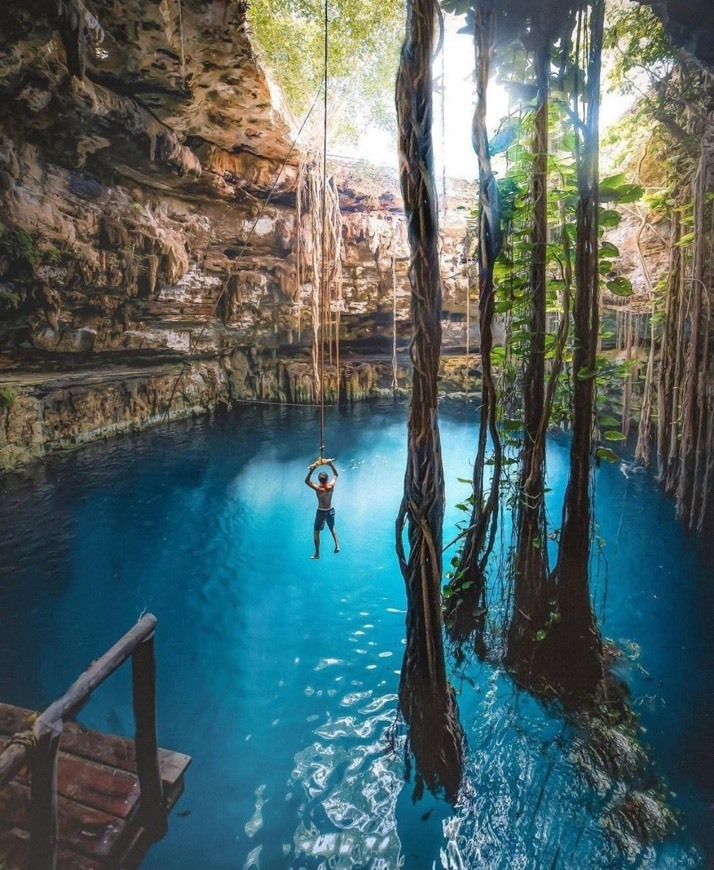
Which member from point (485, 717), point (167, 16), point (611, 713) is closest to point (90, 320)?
point (167, 16)

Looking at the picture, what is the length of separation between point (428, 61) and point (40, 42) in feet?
10.4

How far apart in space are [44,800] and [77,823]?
1.58 ft

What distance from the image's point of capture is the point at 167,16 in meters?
3.01

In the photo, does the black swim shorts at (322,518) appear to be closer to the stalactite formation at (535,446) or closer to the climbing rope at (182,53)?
the stalactite formation at (535,446)

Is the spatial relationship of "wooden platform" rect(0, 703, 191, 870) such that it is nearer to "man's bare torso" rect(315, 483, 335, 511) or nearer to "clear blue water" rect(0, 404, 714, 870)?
"clear blue water" rect(0, 404, 714, 870)

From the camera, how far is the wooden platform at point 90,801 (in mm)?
1421

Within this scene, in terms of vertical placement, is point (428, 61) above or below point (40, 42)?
below

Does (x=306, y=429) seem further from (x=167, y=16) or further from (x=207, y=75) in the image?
(x=167, y=16)

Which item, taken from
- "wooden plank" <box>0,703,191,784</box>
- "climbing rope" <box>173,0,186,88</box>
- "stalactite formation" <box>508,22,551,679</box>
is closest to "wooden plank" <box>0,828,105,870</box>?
"wooden plank" <box>0,703,191,784</box>

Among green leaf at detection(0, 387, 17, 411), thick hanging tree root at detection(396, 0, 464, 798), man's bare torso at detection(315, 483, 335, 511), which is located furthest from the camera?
green leaf at detection(0, 387, 17, 411)

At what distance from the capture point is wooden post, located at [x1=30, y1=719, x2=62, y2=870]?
114cm

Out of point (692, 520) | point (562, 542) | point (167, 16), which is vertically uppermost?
point (167, 16)

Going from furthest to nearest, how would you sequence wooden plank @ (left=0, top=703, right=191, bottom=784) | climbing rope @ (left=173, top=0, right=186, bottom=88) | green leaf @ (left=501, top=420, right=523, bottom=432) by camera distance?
climbing rope @ (left=173, top=0, right=186, bottom=88) < green leaf @ (left=501, top=420, right=523, bottom=432) < wooden plank @ (left=0, top=703, right=191, bottom=784)

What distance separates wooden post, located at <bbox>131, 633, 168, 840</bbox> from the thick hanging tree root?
94 centimetres
